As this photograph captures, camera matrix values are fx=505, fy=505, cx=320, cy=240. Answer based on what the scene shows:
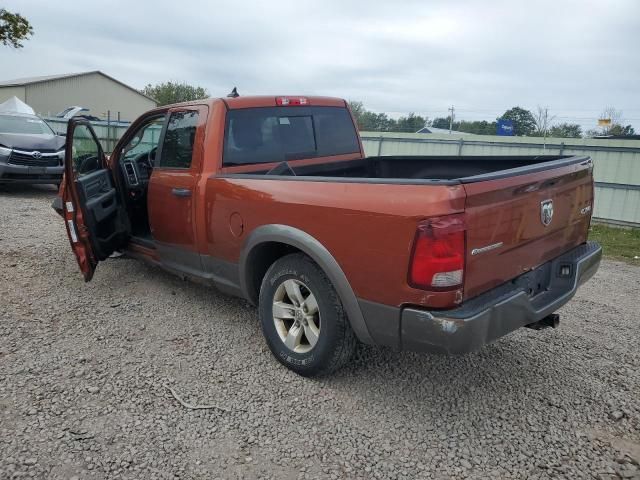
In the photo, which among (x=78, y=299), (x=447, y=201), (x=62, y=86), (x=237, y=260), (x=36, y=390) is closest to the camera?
(x=447, y=201)

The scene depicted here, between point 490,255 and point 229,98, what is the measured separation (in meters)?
2.43

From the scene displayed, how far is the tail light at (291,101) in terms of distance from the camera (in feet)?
13.9

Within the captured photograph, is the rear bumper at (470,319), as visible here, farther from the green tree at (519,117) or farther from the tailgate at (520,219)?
the green tree at (519,117)

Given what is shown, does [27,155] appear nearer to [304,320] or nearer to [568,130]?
[304,320]

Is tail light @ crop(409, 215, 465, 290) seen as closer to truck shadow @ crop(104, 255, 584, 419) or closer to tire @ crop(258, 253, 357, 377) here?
tire @ crop(258, 253, 357, 377)

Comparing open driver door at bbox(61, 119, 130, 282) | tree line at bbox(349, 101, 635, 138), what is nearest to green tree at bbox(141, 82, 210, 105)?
tree line at bbox(349, 101, 635, 138)

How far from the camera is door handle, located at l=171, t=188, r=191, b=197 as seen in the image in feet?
12.9

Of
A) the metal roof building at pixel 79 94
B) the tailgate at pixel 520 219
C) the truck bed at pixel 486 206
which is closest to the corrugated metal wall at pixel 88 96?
the metal roof building at pixel 79 94

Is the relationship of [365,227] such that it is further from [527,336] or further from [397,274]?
[527,336]

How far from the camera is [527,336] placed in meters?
3.97

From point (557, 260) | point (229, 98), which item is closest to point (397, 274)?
point (557, 260)

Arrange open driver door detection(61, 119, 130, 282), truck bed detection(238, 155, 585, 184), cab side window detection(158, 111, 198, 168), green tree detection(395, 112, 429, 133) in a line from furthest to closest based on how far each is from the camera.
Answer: green tree detection(395, 112, 429, 133)
open driver door detection(61, 119, 130, 282)
cab side window detection(158, 111, 198, 168)
truck bed detection(238, 155, 585, 184)

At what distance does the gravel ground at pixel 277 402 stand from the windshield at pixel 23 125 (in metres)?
7.71

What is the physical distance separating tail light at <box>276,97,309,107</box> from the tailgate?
2.17 m
